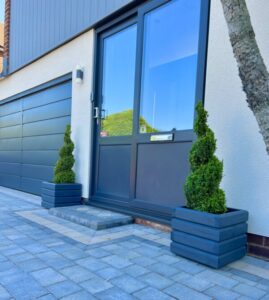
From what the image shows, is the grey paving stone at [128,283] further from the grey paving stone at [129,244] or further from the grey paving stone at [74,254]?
the grey paving stone at [129,244]

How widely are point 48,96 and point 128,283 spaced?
14.2ft

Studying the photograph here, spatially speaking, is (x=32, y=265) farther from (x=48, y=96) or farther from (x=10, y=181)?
(x=10, y=181)

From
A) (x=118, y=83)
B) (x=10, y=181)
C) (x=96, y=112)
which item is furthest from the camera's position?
(x=10, y=181)

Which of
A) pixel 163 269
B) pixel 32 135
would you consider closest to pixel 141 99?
pixel 163 269

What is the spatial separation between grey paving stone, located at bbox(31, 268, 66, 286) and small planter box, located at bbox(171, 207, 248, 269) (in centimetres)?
94

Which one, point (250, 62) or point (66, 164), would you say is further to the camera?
point (66, 164)

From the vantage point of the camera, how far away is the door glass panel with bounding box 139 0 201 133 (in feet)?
9.86

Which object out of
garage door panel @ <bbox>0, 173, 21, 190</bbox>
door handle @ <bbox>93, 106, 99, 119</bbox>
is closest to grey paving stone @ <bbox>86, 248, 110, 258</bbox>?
door handle @ <bbox>93, 106, 99, 119</bbox>

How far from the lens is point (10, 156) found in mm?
6750

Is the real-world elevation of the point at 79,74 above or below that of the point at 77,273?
above

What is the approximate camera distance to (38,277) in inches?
71.6

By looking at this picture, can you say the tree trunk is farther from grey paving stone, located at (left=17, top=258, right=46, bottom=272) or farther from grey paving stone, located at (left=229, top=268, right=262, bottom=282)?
grey paving stone, located at (left=17, top=258, right=46, bottom=272)

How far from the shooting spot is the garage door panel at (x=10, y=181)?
6.28 m

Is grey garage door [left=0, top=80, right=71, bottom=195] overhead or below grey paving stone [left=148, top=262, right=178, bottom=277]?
overhead
